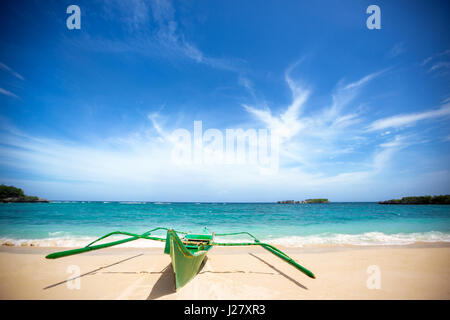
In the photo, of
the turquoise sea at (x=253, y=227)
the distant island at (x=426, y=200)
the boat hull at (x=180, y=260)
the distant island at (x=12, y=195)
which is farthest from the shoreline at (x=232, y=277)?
the distant island at (x=12, y=195)

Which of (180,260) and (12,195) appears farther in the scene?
(12,195)

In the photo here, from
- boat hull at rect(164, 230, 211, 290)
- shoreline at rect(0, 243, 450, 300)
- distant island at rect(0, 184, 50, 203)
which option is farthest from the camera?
distant island at rect(0, 184, 50, 203)

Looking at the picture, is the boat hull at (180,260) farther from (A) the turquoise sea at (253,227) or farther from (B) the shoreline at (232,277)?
(A) the turquoise sea at (253,227)

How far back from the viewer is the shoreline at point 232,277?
149 inches

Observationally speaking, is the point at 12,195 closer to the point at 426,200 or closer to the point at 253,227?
the point at 253,227

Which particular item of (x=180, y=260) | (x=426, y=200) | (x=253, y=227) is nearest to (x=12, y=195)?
(x=253, y=227)

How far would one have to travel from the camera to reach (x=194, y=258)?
398cm

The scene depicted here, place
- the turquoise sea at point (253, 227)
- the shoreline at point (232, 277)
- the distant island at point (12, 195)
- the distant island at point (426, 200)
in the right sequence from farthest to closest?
the distant island at point (12, 195), the distant island at point (426, 200), the turquoise sea at point (253, 227), the shoreline at point (232, 277)

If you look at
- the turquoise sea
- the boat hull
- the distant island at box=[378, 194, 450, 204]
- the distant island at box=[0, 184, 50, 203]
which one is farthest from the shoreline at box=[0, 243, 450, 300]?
the distant island at box=[0, 184, 50, 203]

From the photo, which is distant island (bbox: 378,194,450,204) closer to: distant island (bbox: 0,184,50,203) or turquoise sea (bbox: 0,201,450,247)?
turquoise sea (bbox: 0,201,450,247)

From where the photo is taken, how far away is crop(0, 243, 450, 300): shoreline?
12.4ft

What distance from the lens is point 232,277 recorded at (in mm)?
4629
